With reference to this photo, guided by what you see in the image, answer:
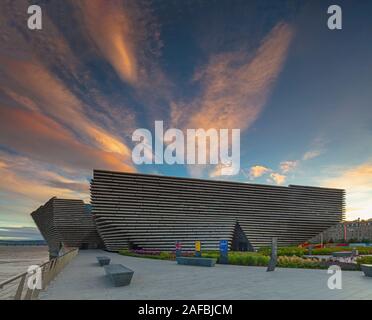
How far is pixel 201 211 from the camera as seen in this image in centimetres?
4394

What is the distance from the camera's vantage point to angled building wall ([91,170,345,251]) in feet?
127

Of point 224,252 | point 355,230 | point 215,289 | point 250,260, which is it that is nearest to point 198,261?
point 224,252

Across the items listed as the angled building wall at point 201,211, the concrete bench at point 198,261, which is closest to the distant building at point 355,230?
the angled building wall at point 201,211

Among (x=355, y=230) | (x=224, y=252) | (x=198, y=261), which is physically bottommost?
(x=355, y=230)

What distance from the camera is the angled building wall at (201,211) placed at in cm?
3878

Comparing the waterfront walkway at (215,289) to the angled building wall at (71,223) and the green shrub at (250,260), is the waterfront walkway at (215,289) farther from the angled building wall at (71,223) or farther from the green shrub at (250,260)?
the angled building wall at (71,223)

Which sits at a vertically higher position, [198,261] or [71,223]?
[198,261]

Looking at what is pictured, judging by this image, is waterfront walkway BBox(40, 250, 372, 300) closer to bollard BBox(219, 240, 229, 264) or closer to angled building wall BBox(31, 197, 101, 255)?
bollard BBox(219, 240, 229, 264)

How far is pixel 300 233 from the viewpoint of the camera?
5078 centimetres

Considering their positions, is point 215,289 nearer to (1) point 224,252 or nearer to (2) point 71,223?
(1) point 224,252

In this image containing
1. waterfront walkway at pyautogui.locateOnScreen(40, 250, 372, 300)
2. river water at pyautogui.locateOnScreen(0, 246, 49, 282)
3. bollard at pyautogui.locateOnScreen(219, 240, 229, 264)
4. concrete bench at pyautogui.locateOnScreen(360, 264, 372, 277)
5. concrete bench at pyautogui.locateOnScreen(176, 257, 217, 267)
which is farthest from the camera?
river water at pyautogui.locateOnScreen(0, 246, 49, 282)

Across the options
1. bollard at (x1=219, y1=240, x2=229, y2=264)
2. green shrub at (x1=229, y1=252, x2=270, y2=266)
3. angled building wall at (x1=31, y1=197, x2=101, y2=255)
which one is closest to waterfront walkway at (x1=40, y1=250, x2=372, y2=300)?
green shrub at (x1=229, y1=252, x2=270, y2=266)
